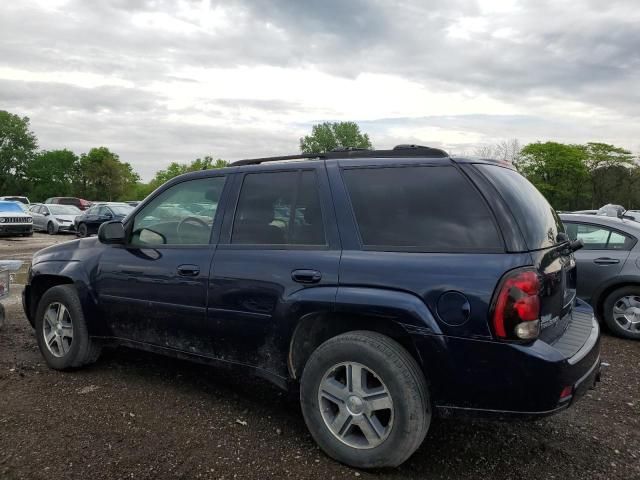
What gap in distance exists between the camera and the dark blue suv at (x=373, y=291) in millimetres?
2775

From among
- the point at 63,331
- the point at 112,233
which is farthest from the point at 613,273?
the point at 63,331

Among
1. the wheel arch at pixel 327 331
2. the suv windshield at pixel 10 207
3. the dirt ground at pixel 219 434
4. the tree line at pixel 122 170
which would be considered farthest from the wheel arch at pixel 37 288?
the tree line at pixel 122 170

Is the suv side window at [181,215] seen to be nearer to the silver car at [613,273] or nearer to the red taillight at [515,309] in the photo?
the red taillight at [515,309]

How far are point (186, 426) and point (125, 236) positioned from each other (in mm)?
1588

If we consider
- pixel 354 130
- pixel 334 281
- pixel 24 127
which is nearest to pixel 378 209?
pixel 334 281

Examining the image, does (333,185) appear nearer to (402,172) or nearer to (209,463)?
(402,172)

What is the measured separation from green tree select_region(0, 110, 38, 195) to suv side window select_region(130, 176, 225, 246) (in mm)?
89674

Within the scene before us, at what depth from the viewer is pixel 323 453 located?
3.30 meters

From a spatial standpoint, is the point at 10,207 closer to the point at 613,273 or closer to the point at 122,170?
the point at 613,273

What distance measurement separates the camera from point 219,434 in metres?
3.54

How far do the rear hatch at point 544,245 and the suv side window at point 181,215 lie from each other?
1.95 m

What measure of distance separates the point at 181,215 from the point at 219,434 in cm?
162

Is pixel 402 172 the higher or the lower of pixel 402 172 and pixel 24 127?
the lower

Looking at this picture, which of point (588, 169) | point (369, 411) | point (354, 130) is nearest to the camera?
point (369, 411)
